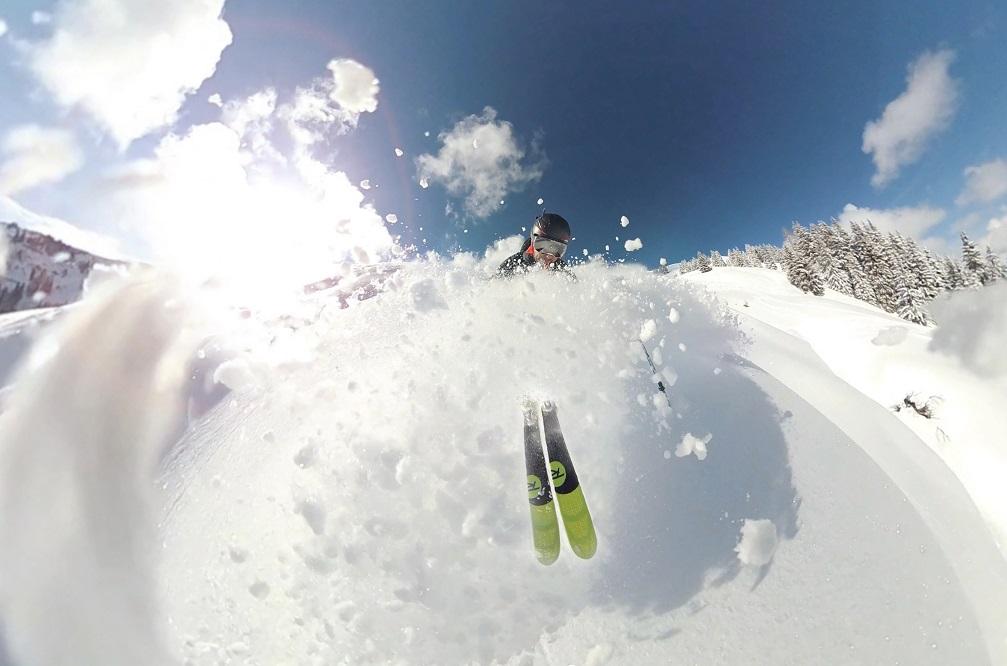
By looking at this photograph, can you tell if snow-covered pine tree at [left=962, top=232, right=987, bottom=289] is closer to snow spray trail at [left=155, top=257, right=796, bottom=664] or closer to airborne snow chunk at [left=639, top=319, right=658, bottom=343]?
airborne snow chunk at [left=639, top=319, right=658, bottom=343]

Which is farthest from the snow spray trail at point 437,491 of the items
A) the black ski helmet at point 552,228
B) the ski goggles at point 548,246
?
the black ski helmet at point 552,228

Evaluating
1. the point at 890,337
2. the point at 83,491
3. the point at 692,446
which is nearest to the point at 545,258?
the point at 692,446

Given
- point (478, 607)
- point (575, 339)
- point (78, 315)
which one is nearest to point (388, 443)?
point (478, 607)

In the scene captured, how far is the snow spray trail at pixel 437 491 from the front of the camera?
393 cm

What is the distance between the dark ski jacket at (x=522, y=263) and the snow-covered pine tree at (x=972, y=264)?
47460 millimetres

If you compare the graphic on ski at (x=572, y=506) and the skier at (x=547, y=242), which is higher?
the skier at (x=547, y=242)

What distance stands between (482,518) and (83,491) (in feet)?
14.4

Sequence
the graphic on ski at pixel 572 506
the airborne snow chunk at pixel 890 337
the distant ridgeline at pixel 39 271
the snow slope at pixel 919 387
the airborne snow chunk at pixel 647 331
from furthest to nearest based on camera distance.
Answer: the airborne snow chunk at pixel 890 337 → the airborne snow chunk at pixel 647 331 → the distant ridgeline at pixel 39 271 → the snow slope at pixel 919 387 → the graphic on ski at pixel 572 506

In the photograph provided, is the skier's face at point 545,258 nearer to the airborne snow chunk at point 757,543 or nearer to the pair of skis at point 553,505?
the pair of skis at point 553,505

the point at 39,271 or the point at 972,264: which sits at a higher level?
the point at 972,264

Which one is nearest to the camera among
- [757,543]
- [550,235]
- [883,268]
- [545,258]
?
[757,543]

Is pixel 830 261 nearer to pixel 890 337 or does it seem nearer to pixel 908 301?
pixel 908 301

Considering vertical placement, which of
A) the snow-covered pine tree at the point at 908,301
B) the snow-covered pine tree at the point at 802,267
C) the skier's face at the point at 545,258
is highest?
the snow-covered pine tree at the point at 802,267

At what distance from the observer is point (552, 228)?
20.4 ft
